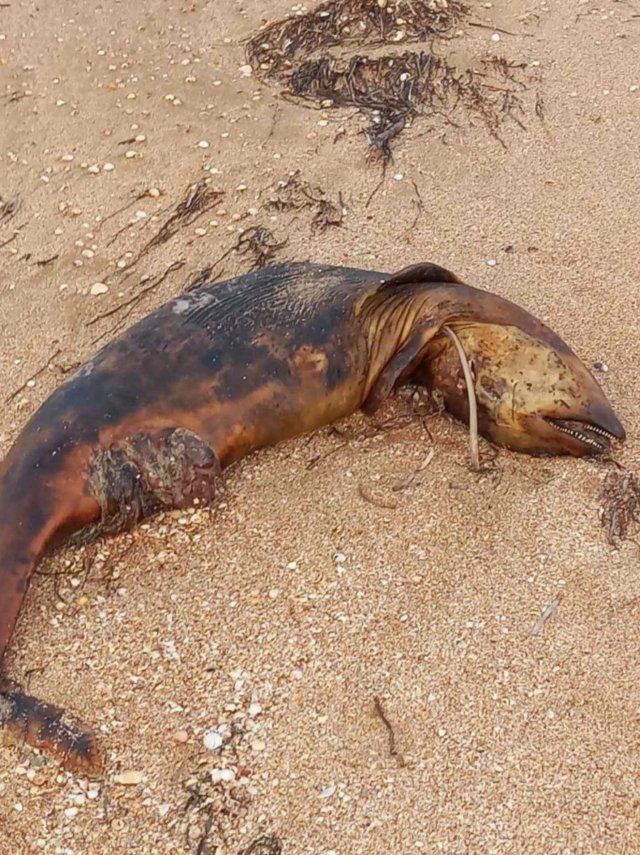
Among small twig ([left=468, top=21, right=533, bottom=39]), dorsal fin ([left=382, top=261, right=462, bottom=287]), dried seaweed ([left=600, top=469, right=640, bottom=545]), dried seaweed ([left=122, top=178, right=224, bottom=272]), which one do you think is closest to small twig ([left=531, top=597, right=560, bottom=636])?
dried seaweed ([left=600, top=469, right=640, bottom=545])

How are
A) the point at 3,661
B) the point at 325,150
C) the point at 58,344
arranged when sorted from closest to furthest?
1. the point at 3,661
2. the point at 58,344
3. the point at 325,150

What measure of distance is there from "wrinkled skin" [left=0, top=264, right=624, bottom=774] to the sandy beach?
0.43 ft

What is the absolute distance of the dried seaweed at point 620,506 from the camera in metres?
3.83

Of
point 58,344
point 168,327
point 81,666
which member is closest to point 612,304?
point 168,327

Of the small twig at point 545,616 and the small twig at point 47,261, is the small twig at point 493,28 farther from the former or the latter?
the small twig at point 545,616

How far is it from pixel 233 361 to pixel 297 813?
1.80m

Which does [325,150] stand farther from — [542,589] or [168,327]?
[542,589]

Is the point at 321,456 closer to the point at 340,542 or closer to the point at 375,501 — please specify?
the point at 375,501

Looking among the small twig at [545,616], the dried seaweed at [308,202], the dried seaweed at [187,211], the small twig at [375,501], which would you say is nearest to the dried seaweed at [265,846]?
the small twig at [545,616]

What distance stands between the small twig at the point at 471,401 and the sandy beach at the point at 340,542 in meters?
0.10

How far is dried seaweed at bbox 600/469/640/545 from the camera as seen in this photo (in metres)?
3.83

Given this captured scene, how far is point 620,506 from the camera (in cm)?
391

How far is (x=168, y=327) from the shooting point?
13.3 feet

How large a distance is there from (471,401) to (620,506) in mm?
749
